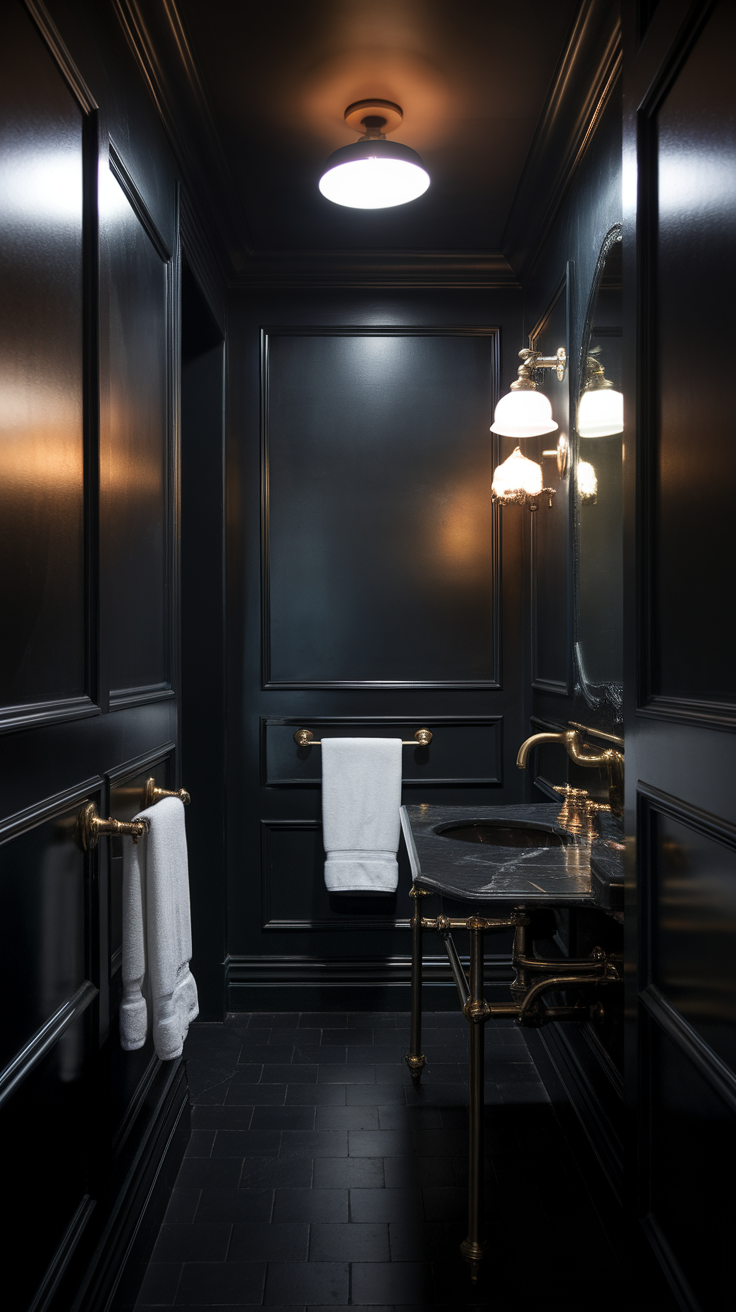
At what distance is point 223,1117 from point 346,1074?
39 cm

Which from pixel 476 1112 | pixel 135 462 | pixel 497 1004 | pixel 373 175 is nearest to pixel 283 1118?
pixel 476 1112

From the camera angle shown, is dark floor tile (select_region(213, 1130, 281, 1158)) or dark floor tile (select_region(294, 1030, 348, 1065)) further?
dark floor tile (select_region(294, 1030, 348, 1065))

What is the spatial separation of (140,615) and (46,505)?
Answer: 604mm

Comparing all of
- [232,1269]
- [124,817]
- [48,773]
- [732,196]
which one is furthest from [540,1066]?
[732,196]

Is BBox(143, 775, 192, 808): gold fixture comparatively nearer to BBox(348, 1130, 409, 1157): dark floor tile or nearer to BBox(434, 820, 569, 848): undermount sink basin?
BBox(434, 820, 569, 848): undermount sink basin

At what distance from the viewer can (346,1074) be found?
2598mm

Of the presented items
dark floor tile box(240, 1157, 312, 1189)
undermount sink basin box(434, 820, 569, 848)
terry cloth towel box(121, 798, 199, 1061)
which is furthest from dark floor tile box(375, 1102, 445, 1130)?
terry cloth towel box(121, 798, 199, 1061)

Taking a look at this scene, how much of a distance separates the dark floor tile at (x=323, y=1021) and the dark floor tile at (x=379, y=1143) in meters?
0.67

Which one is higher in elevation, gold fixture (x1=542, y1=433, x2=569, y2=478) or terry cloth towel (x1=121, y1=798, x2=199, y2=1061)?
gold fixture (x1=542, y1=433, x2=569, y2=478)

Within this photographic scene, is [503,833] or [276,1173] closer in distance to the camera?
[276,1173]

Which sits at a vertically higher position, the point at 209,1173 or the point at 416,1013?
the point at 416,1013

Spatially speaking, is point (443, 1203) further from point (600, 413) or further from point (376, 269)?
point (376, 269)

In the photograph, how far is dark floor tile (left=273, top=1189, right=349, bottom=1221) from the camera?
193 centimetres

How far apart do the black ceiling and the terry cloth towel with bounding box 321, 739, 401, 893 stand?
167cm
